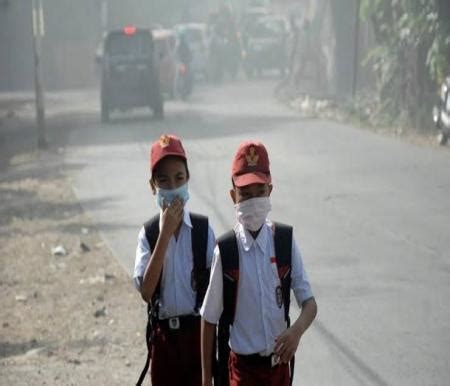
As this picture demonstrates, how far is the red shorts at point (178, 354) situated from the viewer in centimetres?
436

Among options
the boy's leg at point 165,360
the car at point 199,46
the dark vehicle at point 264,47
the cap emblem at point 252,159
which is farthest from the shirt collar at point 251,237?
the dark vehicle at point 264,47

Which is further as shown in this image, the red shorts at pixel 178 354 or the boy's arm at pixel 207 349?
the red shorts at pixel 178 354

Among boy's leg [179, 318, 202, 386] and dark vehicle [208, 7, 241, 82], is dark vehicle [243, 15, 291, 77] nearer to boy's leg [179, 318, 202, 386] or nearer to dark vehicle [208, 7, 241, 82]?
dark vehicle [208, 7, 241, 82]

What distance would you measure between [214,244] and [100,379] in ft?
9.08

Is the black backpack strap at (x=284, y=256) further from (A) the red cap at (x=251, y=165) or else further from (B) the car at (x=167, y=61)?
(B) the car at (x=167, y=61)

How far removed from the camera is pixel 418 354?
7.09 metres

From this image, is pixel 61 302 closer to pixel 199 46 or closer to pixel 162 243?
pixel 162 243

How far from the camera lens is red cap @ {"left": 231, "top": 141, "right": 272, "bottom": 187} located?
3.94m

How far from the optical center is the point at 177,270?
4.34 meters

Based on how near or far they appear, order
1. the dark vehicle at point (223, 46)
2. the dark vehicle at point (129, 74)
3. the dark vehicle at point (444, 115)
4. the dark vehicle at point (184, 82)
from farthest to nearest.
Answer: the dark vehicle at point (223, 46) → the dark vehicle at point (184, 82) → the dark vehicle at point (129, 74) → the dark vehicle at point (444, 115)

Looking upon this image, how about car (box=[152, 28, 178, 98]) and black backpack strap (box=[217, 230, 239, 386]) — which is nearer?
black backpack strap (box=[217, 230, 239, 386])

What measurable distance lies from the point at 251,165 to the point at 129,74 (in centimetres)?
2232

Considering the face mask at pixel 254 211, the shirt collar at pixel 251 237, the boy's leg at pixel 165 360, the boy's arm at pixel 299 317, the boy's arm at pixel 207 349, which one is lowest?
the boy's leg at pixel 165 360

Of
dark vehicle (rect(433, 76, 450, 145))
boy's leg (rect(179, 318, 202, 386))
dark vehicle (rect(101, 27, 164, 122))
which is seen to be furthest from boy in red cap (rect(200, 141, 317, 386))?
dark vehicle (rect(101, 27, 164, 122))
